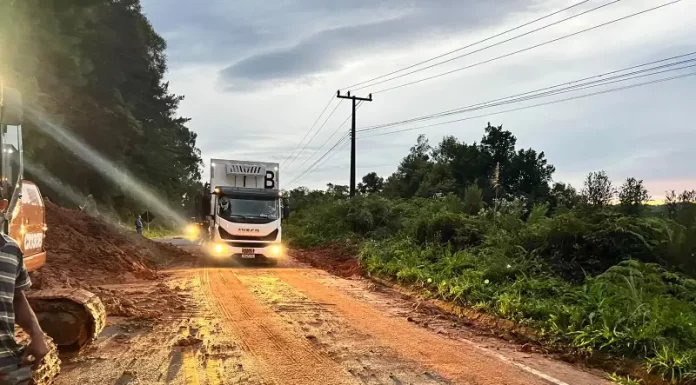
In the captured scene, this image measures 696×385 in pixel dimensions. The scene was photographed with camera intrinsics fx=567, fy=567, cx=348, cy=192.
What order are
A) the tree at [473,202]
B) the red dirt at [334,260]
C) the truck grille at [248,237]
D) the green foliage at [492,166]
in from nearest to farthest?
1. the red dirt at [334,260]
2. the tree at [473,202]
3. the truck grille at [248,237]
4. the green foliage at [492,166]

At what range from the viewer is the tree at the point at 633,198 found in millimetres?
13602

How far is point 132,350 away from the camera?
7199mm

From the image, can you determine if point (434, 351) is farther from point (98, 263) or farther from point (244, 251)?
point (244, 251)

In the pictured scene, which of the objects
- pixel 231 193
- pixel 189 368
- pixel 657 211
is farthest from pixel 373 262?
pixel 189 368

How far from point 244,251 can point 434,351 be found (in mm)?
13293

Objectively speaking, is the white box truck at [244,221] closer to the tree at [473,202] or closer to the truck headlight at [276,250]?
the truck headlight at [276,250]

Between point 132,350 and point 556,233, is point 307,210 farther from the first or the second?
point 132,350

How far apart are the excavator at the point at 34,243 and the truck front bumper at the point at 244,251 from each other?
40.1 ft

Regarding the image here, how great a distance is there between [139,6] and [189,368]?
1830 inches

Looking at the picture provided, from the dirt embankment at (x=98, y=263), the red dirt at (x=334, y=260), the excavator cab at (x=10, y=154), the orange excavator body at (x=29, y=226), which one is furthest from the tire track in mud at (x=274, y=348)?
the red dirt at (x=334, y=260)

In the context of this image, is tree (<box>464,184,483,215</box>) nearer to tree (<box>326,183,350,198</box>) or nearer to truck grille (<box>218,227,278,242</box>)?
truck grille (<box>218,227,278,242</box>)

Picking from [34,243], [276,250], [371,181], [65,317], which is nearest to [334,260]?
[276,250]

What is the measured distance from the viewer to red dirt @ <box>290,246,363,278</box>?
60.8ft

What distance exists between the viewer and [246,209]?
2011 centimetres
